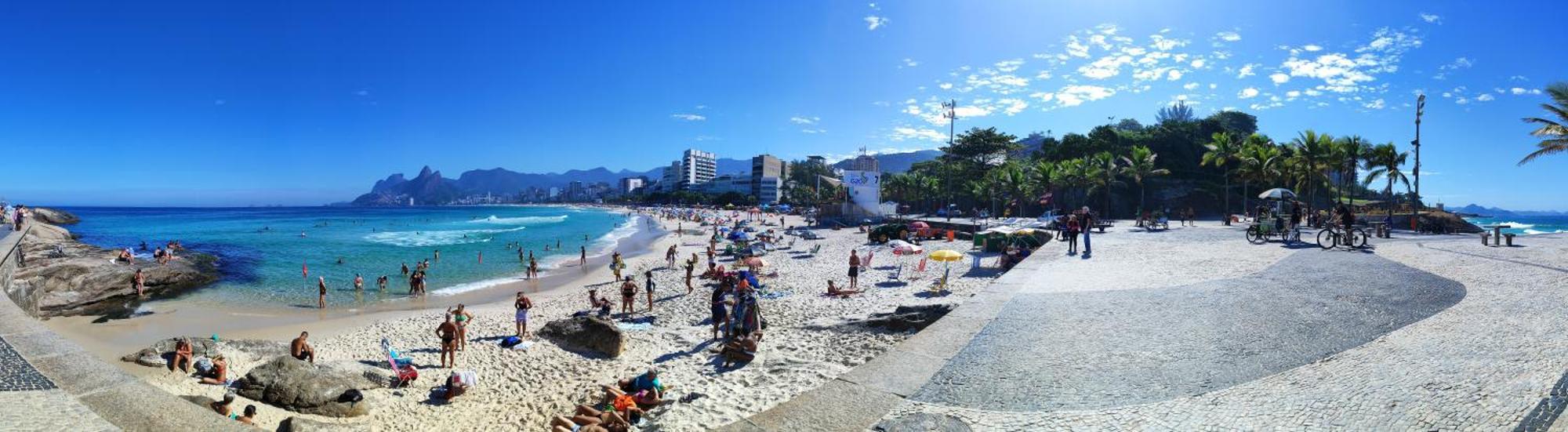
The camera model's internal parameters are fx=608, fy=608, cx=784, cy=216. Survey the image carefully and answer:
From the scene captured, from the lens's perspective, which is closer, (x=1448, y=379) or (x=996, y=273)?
(x=1448, y=379)

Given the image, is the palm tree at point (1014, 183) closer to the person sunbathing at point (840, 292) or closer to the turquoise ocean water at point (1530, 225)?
the turquoise ocean water at point (1530, 225)

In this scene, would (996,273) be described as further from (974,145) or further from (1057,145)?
(1057,145)

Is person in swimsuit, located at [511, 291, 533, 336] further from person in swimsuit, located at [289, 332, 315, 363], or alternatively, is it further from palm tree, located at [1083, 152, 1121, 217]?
palm tree, located at [1083, 152, 1121, 217]

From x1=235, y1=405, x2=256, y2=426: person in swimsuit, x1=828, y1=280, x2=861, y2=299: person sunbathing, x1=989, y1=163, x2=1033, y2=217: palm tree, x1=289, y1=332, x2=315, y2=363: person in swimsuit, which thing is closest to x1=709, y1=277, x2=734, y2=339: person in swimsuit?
x1=828, y1=280, x2=861, y2=299: person sunbathing

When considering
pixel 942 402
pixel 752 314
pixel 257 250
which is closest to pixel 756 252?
pixel 752 314

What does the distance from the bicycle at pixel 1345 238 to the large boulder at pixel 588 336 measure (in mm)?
17462

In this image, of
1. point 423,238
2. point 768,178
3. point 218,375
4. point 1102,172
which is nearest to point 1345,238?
point 218,375

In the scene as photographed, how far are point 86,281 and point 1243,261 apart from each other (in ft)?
120

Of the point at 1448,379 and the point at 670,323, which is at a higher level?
the point at 1448,379

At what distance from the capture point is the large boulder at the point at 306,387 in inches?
352

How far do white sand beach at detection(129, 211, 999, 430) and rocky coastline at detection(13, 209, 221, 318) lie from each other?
8586 millimetres

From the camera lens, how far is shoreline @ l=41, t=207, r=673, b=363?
50.5 feet

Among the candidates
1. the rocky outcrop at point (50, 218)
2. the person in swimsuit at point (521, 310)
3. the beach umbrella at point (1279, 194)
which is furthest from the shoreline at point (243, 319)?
the rocky outcrop at point (50, 218)

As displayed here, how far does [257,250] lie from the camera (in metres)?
42.3
